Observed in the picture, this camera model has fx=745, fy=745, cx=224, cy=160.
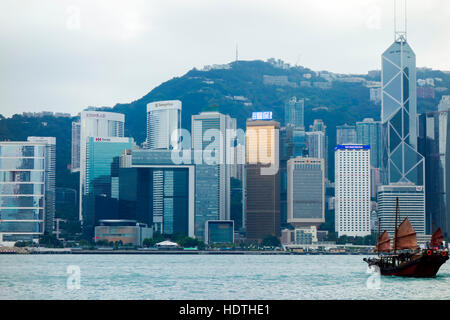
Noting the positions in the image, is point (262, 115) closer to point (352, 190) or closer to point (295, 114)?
point (352, 190)

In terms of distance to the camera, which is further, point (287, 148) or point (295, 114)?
point (295, 114)

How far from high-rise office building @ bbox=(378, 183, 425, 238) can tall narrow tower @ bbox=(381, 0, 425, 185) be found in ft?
11.3

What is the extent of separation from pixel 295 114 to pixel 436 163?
28181 mm

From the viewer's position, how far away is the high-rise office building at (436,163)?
5759 cm

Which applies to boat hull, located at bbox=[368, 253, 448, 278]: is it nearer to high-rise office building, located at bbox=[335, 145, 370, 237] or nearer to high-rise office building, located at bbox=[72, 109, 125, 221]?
high-rise office building, located at bbox=[335, 145, 370, 237]

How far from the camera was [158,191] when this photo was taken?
80.8 m

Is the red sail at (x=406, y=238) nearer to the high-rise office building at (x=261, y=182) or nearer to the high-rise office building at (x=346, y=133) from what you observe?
the high-rise office building at (x=261, y=182)

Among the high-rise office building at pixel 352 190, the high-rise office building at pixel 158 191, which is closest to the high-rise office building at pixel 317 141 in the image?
the high-rise office building at pixel 352 190

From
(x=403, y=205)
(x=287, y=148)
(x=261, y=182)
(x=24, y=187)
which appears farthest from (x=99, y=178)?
(x=403, y=205)

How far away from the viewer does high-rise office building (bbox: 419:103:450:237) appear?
57.6 metres

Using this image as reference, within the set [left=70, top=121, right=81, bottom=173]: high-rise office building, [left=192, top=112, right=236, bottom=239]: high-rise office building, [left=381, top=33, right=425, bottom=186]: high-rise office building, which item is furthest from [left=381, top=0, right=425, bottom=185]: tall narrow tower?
[left=70, top=121, right=81, bottom=173]: high-rise office building

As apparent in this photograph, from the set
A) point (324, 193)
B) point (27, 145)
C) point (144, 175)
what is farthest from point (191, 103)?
point (27, 145)

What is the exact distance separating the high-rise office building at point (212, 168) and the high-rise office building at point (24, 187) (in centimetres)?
1731

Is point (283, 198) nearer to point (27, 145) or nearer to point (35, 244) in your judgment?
point (35, 244)
